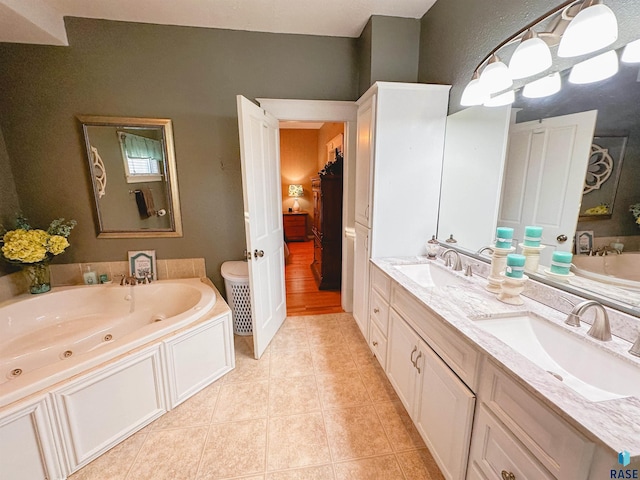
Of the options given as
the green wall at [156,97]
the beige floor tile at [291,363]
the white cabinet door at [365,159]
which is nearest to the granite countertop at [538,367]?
the white cabinet door at [365,159]

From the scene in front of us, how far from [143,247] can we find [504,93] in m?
3.09

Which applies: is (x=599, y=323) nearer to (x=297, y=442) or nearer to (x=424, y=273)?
(x=424, y=273)

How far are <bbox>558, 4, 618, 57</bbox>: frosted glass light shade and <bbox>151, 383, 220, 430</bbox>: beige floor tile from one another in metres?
2.55

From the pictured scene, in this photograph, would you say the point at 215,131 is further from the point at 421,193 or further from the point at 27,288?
the point at 27,288

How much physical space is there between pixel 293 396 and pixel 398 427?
2.28 ft

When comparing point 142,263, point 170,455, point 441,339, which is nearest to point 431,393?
point 441,339

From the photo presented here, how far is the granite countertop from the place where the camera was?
24.1 inches

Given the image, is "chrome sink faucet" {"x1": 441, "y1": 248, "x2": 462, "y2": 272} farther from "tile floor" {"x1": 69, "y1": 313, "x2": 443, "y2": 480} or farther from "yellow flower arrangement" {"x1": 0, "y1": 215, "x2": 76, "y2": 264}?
"yellow flower arrangement" {"x1": 0, "y1": 215, "x2": 76, "y2": 264}

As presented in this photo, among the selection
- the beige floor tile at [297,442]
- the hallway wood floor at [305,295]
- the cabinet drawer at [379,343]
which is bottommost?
the beige floor tile at [297,442]

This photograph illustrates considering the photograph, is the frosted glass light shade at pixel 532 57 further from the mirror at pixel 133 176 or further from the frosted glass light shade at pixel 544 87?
Answer: the mirror at pixel 133 176

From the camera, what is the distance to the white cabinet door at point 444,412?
105 centimetres

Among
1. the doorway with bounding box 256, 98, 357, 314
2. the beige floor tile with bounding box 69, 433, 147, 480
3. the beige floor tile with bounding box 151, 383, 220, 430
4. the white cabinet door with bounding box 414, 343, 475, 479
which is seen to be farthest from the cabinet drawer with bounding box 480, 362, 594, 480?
the doorway with bounding box 256, 98, 357, 314

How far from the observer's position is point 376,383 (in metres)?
1.97

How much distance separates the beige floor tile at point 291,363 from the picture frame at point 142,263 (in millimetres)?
1437
